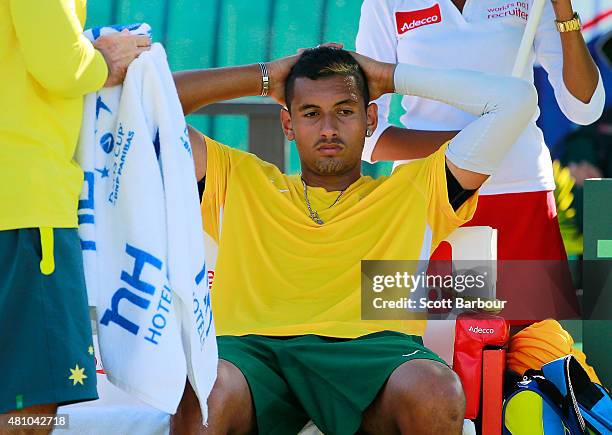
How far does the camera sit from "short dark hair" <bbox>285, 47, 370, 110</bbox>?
124 inches

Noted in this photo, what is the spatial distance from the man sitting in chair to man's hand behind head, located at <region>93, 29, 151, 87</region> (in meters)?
0.64

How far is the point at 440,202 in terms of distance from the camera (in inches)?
120

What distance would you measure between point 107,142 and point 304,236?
784 millimetres

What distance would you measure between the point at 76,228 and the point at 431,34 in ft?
5.34

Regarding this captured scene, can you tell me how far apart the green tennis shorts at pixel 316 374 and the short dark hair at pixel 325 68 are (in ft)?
2.63

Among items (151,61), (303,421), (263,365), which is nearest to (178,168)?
(151,61)

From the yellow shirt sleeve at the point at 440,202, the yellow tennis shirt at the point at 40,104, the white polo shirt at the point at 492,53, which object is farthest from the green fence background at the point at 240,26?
the yellow tennis shirt at the point at 40,104

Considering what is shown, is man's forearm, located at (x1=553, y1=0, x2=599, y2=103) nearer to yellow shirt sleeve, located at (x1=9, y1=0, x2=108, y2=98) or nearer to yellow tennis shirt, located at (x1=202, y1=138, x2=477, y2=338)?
yellow tennis shirt, located at (x1=202, y1=138, x2=477, y2=338)

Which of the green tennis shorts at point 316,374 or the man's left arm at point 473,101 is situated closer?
the green tennis shorts at point 316,374

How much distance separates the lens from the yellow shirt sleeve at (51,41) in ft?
7.01

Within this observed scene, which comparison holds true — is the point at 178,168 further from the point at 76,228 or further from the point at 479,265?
the point at 479,265

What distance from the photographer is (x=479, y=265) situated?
10.1 ft

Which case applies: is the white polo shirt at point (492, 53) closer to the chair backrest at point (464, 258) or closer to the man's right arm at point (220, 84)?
the chair backrest at point (464, 258)

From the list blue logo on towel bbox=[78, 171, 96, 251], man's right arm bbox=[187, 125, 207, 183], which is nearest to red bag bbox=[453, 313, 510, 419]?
man's right arm bbox=[187, 125, 207, 183]
